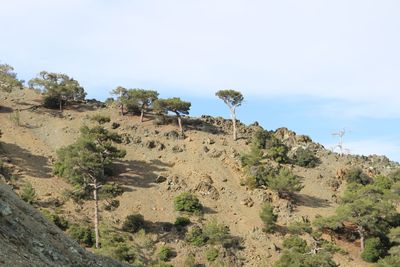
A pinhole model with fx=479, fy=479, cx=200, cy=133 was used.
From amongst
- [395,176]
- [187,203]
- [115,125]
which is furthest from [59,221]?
[395,176]

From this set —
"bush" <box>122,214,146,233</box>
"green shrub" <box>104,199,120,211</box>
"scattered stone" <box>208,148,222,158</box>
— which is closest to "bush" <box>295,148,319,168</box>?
"scattered stone" <box>208,148,222,158</box>

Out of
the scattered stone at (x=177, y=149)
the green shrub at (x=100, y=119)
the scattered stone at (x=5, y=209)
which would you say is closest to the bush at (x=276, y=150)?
the scattered stone at (x=177, y=149)

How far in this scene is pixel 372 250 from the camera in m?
57.5

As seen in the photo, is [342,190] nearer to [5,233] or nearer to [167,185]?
[167,185]

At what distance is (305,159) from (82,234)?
42.3 metres

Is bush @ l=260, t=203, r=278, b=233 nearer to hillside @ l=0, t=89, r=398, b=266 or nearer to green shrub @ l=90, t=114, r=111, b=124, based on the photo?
hillside @ l=0, t=89, r=398, b=266

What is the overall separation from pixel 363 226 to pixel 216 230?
66.4 feet

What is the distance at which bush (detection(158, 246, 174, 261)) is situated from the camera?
172ft

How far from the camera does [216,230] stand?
180ft

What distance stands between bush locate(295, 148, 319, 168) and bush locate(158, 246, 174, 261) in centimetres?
3390

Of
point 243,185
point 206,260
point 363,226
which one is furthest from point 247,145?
point 206,260

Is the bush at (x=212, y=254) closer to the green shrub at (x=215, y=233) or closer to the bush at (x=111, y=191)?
the green shrub at (x=215, y=233)

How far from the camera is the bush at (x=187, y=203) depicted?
6138cm

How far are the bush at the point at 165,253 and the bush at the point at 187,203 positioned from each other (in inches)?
320
